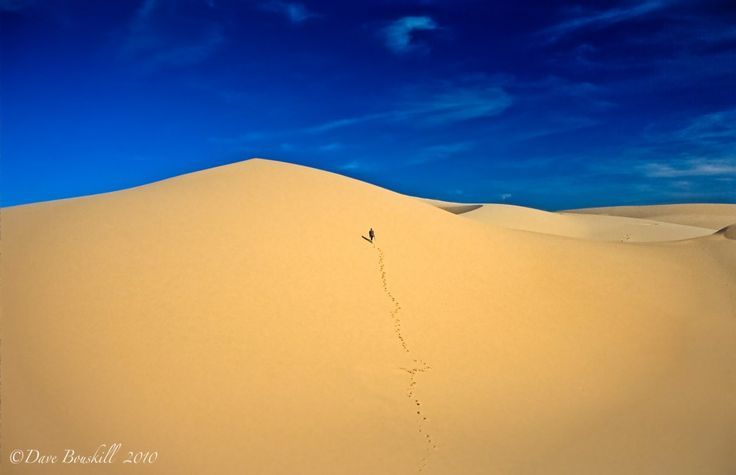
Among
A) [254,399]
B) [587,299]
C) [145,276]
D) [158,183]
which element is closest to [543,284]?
[587,299]

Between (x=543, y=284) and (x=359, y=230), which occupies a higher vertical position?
(x=359, y=230)

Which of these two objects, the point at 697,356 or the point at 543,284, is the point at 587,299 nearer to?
the point at 543,284

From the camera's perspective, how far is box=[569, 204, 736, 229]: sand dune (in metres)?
58.0

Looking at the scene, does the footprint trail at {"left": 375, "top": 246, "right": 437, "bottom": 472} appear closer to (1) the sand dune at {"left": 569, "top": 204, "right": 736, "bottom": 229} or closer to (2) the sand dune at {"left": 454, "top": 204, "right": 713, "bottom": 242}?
(2) the sand dune at {"left": 454, "top": 204, "right": 713, "bottom": 242}

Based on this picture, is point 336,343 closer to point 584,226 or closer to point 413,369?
point 413,369

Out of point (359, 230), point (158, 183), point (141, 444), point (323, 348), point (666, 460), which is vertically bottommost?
point (666, 460)

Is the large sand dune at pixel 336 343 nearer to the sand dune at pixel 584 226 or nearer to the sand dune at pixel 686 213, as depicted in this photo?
the sand dune at pixel 584 226

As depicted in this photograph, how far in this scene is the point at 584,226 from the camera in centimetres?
→ 4647

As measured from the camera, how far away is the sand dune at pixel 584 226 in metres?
40.7

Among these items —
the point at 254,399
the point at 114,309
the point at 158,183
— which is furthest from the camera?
the point at 158,183

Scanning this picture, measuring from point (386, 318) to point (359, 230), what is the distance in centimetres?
432

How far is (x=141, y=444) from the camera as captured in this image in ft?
28.3

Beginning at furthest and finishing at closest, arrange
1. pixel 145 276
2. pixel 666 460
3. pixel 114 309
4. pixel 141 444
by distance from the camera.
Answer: pixel 145 276
pixel 114 309
pixel 666 460
pixel 141 444

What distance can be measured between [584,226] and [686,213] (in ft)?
108
